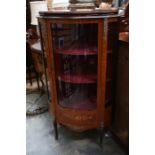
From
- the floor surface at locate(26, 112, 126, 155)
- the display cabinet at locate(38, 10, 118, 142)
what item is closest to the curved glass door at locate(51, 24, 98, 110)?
the display cabinet at locate(38, 10, 118, 142)

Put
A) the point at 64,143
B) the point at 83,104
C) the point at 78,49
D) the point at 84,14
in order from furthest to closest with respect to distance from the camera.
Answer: the point at 64,143
the point at 83,104
the point at 78,49
the point at 84,14

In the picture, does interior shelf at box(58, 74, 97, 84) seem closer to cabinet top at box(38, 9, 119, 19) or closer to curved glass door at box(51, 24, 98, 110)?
curved glass door at box(51, 24, 98, 110)

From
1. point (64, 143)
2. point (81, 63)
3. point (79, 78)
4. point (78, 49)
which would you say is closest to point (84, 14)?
point (78, 49)

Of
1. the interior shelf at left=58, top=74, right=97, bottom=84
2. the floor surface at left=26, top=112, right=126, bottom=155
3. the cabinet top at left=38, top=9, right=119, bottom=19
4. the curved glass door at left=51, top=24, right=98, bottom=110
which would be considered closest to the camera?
the cabinet top at left=38, top=9, right=119, bottom=19

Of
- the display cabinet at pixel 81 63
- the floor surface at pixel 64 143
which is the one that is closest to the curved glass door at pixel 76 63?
the display cabinet at pixel 81 63

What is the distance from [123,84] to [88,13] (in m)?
0.60

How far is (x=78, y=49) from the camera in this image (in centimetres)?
153

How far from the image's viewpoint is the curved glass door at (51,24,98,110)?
1.47 m

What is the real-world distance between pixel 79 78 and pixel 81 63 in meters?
0.12

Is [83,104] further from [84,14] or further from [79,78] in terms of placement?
[84,14]

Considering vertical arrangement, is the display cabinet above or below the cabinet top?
below

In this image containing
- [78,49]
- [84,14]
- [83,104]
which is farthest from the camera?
[83,104]
